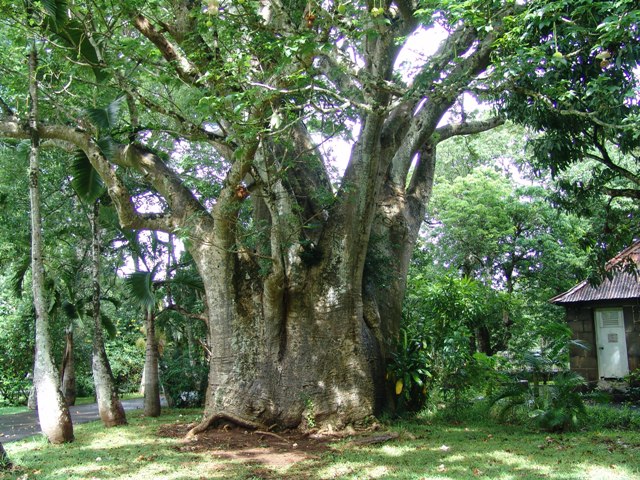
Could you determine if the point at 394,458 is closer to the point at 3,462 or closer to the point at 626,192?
the point at 3,462

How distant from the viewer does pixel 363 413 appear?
30.4 ft

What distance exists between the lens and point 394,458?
7492 millimetres

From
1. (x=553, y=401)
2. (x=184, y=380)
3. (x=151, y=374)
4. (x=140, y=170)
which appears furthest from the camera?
(x=184, y=380)

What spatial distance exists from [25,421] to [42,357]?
19.2 ft

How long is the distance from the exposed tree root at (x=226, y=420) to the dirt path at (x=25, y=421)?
147 inches

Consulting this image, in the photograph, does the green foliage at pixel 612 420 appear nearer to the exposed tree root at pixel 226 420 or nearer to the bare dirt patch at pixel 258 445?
the bare dirt patch at pixel 258 445

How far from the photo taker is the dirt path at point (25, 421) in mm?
11102

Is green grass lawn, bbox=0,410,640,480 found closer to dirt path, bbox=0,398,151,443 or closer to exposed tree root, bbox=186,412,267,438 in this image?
exposed tree root, bbox=186,412,267,438

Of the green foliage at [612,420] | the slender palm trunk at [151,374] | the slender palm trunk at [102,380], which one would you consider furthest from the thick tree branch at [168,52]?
the green foliage at [612,420]

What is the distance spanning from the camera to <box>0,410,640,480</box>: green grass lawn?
21.8 ft

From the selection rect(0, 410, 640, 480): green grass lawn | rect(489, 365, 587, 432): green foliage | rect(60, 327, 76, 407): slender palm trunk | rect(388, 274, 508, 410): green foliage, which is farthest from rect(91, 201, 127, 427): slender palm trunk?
rect(489, 365, 587, 432): green foliage

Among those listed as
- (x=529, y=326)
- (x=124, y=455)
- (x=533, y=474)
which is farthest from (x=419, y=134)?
(x=529, y=326)

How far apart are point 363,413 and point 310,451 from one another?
1.51 meters

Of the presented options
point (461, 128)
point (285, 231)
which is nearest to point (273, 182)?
point (285, 231)
